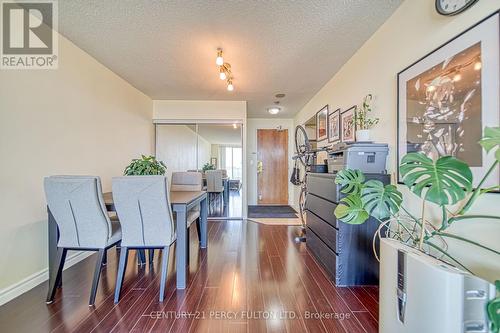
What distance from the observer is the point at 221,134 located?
476 centimetres

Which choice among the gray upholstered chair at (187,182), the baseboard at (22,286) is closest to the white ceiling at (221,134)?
the gray upholstered chair at (187,182)

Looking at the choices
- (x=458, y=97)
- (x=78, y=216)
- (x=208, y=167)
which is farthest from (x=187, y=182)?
(x=458, y=97)

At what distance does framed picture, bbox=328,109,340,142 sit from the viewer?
3129mm

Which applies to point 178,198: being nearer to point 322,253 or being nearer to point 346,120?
point 322,253

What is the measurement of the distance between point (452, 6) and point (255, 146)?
16.0 ft

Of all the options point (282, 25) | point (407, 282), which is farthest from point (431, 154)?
point (282, 25)

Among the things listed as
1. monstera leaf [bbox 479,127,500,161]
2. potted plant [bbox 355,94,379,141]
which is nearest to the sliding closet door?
potted plant [bbox 355,94,379,141]

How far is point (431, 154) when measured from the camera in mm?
1542

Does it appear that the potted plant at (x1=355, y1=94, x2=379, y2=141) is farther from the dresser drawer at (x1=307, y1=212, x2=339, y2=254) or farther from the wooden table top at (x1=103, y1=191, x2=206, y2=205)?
the wooden table top at (x1=103, y1=191, x2=206, y2=205)

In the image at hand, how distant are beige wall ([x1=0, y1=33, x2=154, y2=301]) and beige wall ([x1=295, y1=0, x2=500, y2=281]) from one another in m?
3.18

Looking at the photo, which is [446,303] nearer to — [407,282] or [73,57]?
[407,282]

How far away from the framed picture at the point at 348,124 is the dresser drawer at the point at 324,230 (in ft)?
3.40

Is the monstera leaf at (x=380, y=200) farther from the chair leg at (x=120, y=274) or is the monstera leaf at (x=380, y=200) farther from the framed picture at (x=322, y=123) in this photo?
the framed picture at (x=322, y=123)

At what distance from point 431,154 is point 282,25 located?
165 centimetres
